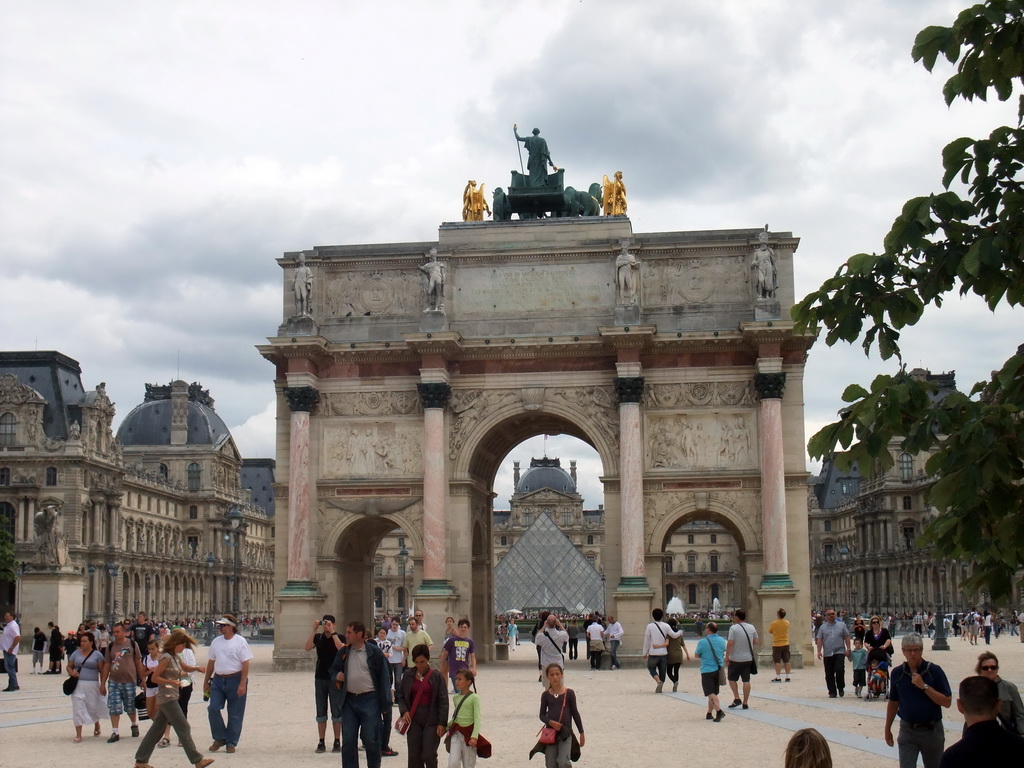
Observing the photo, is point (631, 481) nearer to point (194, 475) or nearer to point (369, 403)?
point (369, 403)

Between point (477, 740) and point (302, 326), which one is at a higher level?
point (302, 326)

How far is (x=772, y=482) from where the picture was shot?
122ft

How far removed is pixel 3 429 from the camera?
90.9 metres

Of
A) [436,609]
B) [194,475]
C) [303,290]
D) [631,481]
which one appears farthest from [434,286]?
[194,475]

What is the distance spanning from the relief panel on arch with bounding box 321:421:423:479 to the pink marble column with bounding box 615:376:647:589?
5867mm

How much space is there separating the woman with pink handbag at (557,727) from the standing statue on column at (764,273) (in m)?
26.3

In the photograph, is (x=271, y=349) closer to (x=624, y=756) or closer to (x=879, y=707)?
(x=879, y=707)

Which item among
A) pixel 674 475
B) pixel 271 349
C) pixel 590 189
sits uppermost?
pixel 590 189

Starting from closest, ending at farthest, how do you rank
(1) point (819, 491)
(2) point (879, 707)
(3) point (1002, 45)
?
(3) point (1002, 45), (2) point (879, 707), (1) point (819, 491)

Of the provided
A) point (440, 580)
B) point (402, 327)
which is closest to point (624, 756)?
point (440, 580)

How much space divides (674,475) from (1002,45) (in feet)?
105

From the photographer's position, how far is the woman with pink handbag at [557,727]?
12.7 m

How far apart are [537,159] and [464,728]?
31.0 m

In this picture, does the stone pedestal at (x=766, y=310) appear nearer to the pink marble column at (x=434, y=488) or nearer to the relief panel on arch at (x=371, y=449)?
the pink marble column at (x=434, y=488)
